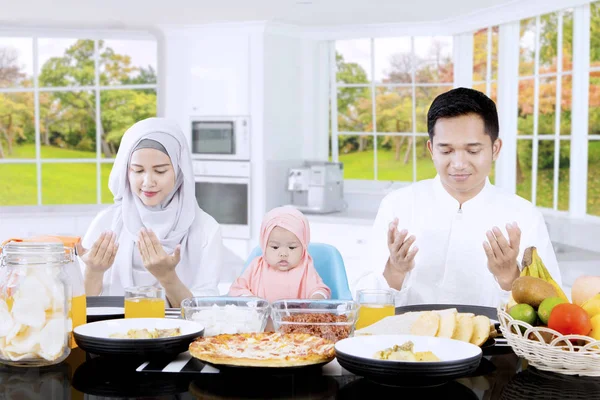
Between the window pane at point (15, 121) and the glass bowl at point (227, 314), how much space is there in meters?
6.29

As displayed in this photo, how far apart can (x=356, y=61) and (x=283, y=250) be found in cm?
414

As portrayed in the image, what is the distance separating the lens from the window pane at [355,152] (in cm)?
648

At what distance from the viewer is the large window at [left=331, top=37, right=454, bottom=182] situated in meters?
6.20

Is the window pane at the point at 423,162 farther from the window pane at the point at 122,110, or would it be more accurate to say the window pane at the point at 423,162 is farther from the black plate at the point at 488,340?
the black plate at the point at 488,340

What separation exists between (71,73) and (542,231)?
22.8 feet

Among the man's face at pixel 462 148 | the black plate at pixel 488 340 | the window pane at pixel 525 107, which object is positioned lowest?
the black plate at pixel 488 340

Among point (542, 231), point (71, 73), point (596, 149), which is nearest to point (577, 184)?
point (596, 149)

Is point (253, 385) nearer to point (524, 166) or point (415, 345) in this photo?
point (415, 345)

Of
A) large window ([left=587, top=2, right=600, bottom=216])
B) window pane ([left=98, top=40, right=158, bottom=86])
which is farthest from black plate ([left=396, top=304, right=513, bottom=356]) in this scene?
A: window pane ([left=98, top=40, right=158, bottom=86])

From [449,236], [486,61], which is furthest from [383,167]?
[449,236]

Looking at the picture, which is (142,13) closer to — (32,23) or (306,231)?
(32,23)

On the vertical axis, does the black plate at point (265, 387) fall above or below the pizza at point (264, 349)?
below

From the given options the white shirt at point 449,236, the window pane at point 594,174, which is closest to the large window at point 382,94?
the window pane at point 594,174

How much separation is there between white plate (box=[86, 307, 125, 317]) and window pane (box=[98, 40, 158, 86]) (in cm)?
642
